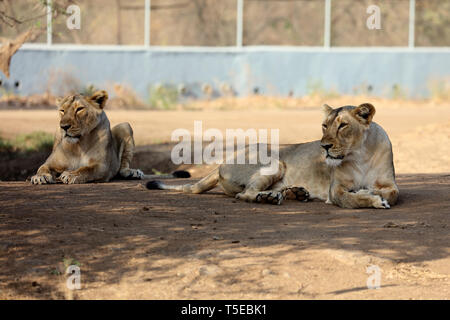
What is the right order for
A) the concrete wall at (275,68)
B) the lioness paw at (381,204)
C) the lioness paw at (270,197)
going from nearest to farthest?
the lioness paw at (381,204), the lioness paw at (270,197), the concrete wall at (275,68)

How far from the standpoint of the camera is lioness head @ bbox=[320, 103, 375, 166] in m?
6.83

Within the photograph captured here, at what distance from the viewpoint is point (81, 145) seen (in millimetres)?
8719

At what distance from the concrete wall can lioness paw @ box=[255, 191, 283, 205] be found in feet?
49.5

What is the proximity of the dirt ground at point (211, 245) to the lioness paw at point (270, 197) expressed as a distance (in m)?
0.14

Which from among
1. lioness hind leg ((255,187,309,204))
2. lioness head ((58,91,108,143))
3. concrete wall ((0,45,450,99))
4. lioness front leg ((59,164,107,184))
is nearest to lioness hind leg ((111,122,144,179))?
lioness front leg ((59,164,107,184))

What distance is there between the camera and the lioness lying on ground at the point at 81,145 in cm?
848

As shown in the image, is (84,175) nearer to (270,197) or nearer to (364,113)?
(270,197)

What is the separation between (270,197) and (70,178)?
8.06 ft

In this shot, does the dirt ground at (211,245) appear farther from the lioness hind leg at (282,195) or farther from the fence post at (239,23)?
the fence post at (239,23)
